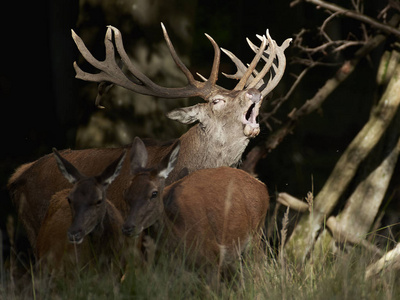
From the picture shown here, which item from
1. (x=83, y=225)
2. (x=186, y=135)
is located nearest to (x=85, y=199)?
(x=83, y=225)

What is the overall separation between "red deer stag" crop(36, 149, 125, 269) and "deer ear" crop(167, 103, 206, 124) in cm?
132

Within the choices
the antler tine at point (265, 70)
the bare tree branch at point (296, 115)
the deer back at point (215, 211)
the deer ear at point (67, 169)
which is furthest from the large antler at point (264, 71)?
the deer ear at point (67, 169)

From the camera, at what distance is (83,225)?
5.12 metres

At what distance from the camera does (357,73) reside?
21.4m

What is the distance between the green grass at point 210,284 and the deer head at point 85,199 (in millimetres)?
314

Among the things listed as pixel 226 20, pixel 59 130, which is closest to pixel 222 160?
pixel 59 130

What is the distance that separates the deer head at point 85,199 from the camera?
5.09 metres

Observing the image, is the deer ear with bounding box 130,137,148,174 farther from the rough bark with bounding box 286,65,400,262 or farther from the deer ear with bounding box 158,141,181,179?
the rough bark with bounding box 286,65,400,262

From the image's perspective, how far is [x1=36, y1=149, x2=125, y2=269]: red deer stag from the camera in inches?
205

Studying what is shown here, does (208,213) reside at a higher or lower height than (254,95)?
lower

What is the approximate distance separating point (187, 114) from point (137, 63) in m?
1.27

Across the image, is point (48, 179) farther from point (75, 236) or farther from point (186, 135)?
point (75, 236)

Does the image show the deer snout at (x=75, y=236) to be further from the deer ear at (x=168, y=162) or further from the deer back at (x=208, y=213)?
the deer ear at (x=168, y=162)

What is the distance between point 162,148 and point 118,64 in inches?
40.8
